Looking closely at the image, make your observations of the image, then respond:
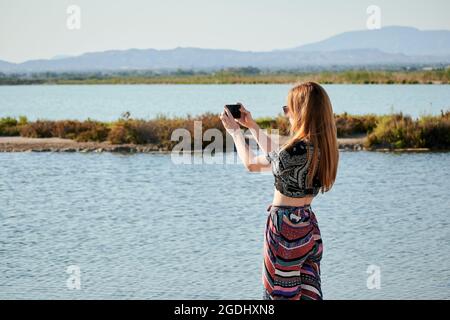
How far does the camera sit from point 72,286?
931cm

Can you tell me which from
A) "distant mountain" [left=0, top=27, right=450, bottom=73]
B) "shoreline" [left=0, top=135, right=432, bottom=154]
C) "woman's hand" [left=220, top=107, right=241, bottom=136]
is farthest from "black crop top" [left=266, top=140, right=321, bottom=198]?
"distant mountain" [left=0, top=27, right=450, bottom=73]

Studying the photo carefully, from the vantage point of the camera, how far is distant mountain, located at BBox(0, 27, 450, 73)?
163m

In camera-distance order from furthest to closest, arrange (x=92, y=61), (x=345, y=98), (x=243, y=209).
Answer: (x=92, y=61) < (x=345, y=98) < (x=243, y=209)

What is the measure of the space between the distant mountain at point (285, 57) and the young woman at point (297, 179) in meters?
150

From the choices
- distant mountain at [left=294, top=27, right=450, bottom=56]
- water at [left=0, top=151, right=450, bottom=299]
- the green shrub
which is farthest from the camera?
distant mountain at [left=294, top=27, right=450, bottom=56]

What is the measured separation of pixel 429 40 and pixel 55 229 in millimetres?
192173

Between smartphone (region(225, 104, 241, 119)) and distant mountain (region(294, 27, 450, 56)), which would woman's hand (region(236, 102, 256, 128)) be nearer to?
smartphone (region(225, 104, 241, 119))

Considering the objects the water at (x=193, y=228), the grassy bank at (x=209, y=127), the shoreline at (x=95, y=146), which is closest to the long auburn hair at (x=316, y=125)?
the water at (x=193, y=228)

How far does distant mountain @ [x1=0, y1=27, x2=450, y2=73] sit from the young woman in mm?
150030

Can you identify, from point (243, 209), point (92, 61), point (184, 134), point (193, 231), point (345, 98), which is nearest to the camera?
point (193, 231)

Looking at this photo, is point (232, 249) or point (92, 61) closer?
point (232, 249)

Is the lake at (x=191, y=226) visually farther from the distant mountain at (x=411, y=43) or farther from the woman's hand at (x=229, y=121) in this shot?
the distant mountain at (x=411, y=43)
